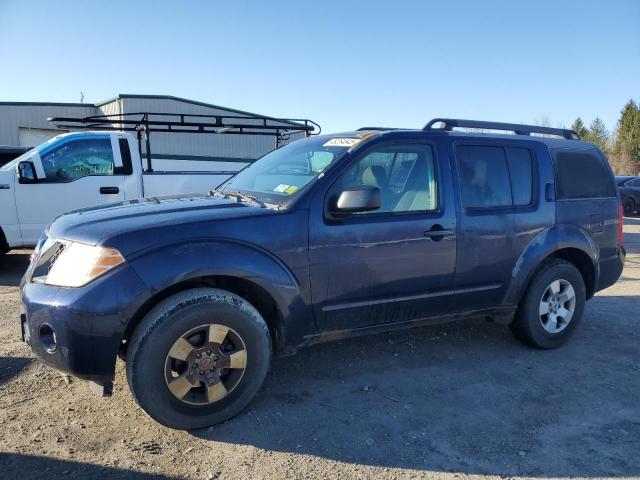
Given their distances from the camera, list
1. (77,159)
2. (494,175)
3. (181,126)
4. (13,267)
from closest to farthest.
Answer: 1. (494,175)
2. (77,159)
3. (13,267)
4. (181,126)

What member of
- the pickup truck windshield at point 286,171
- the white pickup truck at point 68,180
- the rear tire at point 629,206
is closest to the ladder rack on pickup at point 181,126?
the white pickup truck at point 68,180

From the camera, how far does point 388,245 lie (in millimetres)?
3697

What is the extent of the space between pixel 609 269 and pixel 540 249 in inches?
42.3

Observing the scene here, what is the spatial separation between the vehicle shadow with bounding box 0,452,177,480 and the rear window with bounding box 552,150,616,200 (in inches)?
156

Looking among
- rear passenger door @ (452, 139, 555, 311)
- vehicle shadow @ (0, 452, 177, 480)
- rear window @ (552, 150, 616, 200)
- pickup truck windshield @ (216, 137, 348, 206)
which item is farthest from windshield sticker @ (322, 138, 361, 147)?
vehicle shadow @ (0, 452, 177, 480)

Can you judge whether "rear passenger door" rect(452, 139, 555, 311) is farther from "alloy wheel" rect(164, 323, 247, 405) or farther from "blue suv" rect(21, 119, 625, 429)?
"alloy wheel" rect(164, 323, 247, 405)

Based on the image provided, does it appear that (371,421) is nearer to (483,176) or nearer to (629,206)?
(483,176)

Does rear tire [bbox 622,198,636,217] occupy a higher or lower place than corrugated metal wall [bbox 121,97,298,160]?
lower

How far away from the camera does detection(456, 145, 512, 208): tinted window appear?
4.15 meters

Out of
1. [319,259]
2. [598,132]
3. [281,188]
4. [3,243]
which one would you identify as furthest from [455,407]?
[598,132]

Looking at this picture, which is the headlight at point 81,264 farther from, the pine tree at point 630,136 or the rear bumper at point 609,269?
the pine tree at point 630,136

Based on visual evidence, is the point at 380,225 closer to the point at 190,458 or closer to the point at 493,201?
the point at 493,201

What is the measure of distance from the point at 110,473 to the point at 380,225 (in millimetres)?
2224

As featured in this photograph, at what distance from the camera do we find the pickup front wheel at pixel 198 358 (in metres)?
2.98
